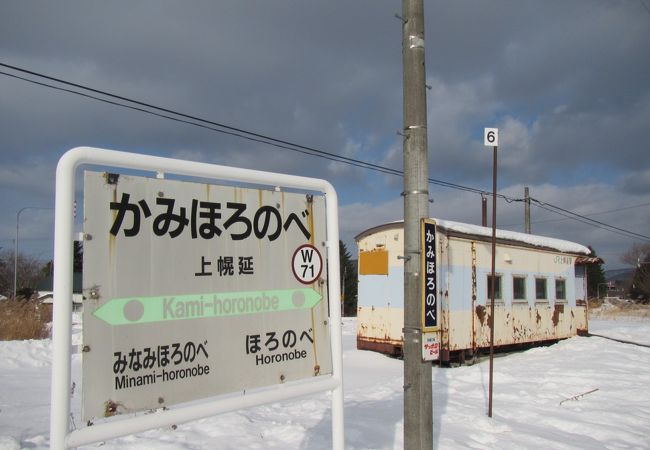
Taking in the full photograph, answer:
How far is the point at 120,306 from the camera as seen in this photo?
8.24 ft

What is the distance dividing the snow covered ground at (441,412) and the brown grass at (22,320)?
2.48m

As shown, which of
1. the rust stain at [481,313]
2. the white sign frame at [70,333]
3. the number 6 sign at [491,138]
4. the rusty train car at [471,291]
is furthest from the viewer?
the rust stain at [481,313]

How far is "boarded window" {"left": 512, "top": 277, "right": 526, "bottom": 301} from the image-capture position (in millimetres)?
13320

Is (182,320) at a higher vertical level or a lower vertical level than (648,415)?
higher

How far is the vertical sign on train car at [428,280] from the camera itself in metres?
4.54

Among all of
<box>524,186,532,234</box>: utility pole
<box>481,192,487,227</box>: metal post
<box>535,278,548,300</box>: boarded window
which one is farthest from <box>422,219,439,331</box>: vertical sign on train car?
<box>524,186,532,234</box>: utility pole

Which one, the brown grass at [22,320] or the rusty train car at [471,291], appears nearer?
the rusty train car at [471,291]

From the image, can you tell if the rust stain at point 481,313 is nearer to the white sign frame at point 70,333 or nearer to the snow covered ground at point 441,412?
the snow covered ground at point 441,412

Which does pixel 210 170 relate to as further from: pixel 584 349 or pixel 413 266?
pixel 584 349

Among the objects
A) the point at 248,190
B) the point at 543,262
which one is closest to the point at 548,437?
the point at 248,190

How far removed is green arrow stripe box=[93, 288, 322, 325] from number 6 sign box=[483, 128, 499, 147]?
14.3 feet

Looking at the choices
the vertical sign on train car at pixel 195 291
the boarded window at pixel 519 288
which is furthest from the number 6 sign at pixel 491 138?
the boarded window at pixel 519 288

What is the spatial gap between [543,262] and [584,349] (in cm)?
246

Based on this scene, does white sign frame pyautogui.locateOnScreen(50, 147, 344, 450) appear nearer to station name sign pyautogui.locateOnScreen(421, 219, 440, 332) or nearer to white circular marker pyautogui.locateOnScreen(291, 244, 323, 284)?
white circular marker pyautogui.locateOnScreen(291, 244, 323, 284)
